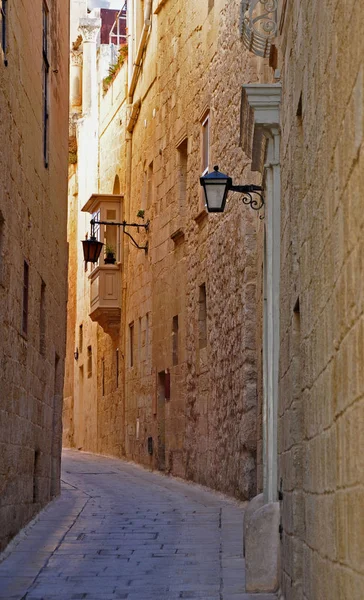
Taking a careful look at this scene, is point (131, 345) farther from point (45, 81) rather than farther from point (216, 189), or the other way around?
point (216, 189)

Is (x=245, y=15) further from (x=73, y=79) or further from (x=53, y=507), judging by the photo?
(x=73, y=79)

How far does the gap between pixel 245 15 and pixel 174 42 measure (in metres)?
12.0

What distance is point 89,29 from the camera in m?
37.3

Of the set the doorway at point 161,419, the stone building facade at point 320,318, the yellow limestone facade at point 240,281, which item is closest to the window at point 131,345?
the yellow limestone facade at point 240,281

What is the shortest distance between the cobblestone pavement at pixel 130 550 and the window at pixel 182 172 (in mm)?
6320

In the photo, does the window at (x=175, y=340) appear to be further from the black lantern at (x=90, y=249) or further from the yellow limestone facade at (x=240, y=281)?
the black lantern at (x=90, y=249)

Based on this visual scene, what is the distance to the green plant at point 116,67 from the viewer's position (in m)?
30.7

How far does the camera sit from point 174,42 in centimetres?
2181

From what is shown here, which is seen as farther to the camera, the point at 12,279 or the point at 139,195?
the point at 139,195

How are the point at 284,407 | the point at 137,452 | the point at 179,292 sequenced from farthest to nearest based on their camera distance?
the point at 137,452
the point at 179,292
the point at 284,407

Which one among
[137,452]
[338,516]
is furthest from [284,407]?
[137,452]

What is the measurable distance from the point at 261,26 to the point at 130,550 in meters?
5.10

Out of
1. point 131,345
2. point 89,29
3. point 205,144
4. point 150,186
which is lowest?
point 131,345

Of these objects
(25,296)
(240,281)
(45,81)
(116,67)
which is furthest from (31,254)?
(116,67)
